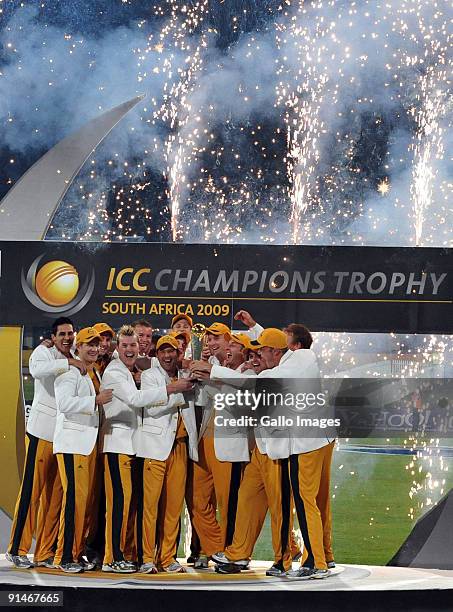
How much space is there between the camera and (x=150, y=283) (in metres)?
5.37

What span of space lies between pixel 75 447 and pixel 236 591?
119 cm

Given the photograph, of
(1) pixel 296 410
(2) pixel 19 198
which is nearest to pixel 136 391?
(1) pixel 296 410

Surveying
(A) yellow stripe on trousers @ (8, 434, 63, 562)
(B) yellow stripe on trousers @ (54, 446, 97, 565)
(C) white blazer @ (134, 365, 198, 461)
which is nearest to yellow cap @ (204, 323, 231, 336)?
(C) white blazer @ (134, 365, 198, 461)

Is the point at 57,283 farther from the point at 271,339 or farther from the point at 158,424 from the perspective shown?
the point at 271,339

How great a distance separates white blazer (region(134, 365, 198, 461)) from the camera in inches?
201

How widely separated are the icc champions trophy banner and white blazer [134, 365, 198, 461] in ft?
1.27

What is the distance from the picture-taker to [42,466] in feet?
17.2

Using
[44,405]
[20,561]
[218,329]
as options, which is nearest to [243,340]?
[218,329]

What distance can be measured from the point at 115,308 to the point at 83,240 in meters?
0.45

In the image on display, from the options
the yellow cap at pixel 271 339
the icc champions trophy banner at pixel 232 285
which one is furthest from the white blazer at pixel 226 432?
the icc champions trophy banner at pixel 232 285

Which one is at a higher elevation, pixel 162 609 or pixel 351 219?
pixel 351 219

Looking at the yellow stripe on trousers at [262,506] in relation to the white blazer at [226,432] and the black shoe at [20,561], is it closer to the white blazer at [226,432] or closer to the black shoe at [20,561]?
the white blazer at [226,432]

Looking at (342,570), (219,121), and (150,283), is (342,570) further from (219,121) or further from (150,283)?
(219,121)

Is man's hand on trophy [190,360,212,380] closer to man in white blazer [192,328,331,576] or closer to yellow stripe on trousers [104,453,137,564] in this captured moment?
man in white blazer [192,328,331,576]
